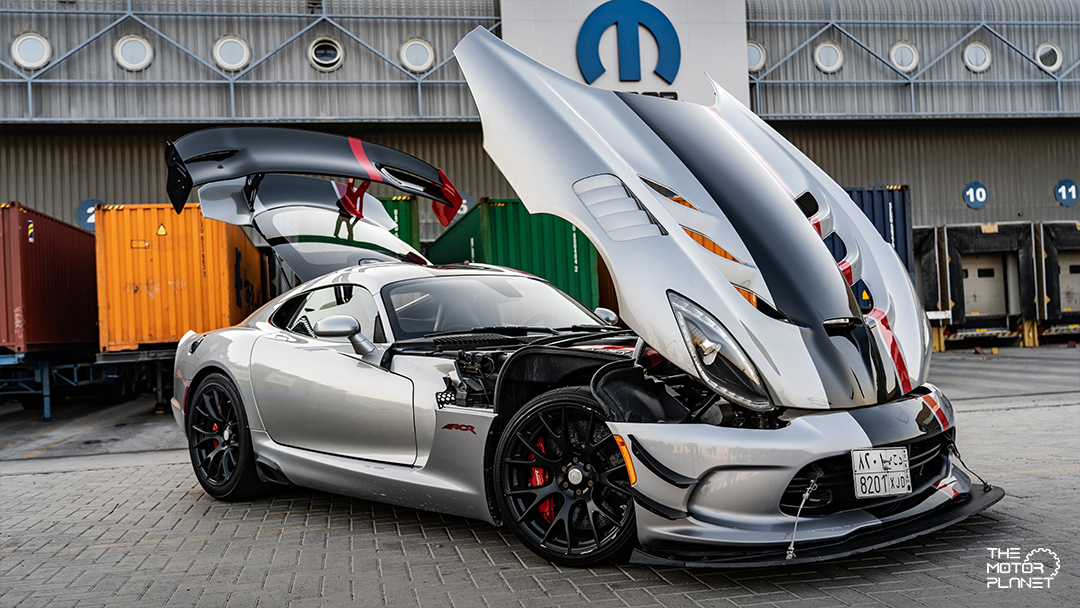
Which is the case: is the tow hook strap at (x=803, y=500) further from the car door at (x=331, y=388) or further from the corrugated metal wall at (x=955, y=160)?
the corrugated metal wall at (x=955, y=160)

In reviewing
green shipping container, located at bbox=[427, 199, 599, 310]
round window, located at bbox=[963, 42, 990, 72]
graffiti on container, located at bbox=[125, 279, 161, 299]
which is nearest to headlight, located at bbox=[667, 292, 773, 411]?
green shipping container, located at bbox=[427, 199, 599, 310]

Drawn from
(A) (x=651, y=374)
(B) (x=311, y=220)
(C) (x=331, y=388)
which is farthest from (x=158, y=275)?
(A) (x=651, y=374)

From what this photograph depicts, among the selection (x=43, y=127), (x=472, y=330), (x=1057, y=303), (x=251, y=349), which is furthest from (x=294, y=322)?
(x=1057, y=303)

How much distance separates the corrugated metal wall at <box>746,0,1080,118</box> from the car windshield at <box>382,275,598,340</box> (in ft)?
62.0

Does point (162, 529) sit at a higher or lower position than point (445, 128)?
lower

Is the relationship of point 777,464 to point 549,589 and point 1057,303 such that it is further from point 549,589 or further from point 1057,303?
point 1057,303

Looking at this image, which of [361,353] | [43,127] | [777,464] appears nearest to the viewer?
[777,464]

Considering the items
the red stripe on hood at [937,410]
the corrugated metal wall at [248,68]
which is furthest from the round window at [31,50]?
the red stripe on hood at [937,410]

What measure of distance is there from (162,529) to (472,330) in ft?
6.92

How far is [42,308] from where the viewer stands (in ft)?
39.3

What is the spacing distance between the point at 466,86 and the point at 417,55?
152cm

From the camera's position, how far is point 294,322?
17.0ft

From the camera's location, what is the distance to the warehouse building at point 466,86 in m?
19.7

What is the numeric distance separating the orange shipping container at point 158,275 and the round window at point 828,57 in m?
17.7
